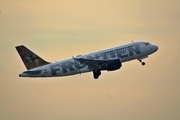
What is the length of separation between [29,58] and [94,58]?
13.8m

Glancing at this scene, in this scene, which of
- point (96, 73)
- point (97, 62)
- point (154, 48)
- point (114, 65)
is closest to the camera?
point (114, 65)

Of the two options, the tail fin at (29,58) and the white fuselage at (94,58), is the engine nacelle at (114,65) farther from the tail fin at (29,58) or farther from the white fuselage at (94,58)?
the tail fin at (29,58)

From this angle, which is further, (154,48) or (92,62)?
(154,48)

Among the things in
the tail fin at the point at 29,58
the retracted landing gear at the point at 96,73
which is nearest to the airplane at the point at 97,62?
the retracted landing gear at the point at 96,73

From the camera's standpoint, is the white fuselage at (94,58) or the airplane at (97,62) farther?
the white fuselage at (94,58)

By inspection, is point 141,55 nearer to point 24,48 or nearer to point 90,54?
point 90,54

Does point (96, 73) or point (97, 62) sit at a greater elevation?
point (97, 62)

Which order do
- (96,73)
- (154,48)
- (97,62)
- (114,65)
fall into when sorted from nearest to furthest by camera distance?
(114,65), (97,62), (96,73), (154,48)

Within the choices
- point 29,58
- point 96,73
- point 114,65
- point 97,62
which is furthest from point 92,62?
point 29,58

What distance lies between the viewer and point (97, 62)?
3780 inches

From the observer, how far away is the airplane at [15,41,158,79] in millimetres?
95750

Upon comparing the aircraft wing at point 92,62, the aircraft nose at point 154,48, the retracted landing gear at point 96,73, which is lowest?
the retracted landing gear at point 96,73

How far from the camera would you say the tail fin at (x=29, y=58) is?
4016 inches

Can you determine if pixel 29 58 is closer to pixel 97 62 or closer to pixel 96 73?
pixel 96 73
